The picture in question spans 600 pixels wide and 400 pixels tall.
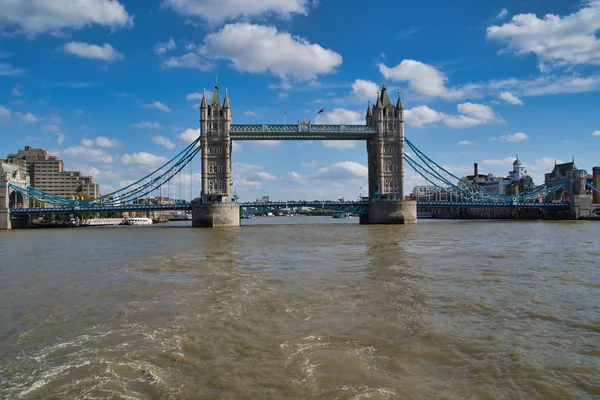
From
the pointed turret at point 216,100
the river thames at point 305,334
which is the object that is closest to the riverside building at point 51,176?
the pointed turret at point 216,100

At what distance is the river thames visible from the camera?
6320 millimetres

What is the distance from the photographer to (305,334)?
8703mm

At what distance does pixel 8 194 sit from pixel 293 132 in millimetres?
45863

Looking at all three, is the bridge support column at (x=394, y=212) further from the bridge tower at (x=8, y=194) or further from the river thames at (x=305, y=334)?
the bridge tower at (x=8, y=194)

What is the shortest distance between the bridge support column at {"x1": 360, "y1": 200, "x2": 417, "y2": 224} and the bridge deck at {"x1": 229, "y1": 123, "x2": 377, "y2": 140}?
1204 centimetres

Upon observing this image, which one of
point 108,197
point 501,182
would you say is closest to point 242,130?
point 108,197

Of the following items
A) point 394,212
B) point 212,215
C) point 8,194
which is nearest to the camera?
point 212,215

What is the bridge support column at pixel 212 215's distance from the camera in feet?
199

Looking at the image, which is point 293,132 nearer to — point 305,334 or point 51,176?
point 305,334

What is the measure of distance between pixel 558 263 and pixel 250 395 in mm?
17120

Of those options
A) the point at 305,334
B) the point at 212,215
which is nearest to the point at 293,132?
the point at 212,215

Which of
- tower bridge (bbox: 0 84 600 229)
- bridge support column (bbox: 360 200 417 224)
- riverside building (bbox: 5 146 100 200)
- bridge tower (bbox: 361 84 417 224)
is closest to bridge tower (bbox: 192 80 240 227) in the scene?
tower bridge (bbox: 0 84 600 229)

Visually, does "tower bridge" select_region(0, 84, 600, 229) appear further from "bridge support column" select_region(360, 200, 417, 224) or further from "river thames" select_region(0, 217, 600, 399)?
"river thames" select_region(0, 217, 600, 399)

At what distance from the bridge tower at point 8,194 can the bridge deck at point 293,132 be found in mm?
36582
